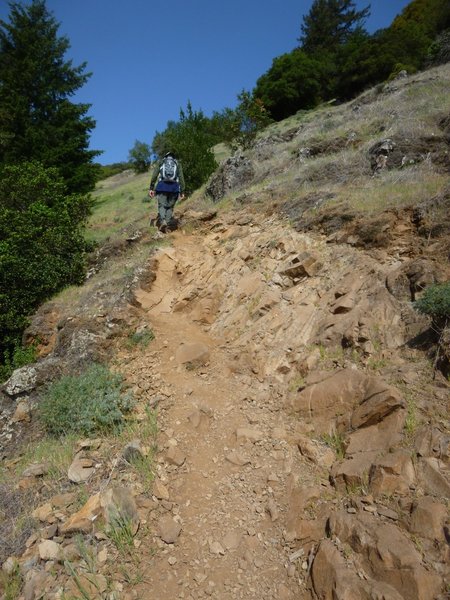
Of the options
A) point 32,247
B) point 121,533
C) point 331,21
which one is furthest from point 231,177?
point 331,21

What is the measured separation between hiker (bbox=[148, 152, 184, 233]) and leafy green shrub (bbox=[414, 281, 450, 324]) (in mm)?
6822

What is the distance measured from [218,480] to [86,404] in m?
2.30

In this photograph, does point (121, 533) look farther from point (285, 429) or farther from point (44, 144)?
point (44, 144)

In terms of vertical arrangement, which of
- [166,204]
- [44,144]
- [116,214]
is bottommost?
[116,214]

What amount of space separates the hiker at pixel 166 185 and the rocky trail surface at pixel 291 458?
13.8 ft

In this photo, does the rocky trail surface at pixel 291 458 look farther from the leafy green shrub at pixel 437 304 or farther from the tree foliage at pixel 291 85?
the tree foliage at pixel 291 85

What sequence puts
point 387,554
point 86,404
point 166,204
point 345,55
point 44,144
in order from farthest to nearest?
point 345,55 → point 44,144 → point 166,204 → point 86,404 → point 387,554

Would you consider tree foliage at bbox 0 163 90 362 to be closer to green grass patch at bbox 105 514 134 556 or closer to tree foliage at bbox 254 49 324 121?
green grass patch at bbox 105 514 134 556

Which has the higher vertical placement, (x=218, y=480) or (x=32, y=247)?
(x=32, y=247)

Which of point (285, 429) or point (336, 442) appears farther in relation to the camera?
point (285, 429)

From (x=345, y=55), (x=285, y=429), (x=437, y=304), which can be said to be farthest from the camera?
(x=345, y=55)

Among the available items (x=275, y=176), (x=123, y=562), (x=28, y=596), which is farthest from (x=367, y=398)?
(x=275, y=176)

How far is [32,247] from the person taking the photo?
9.63 metres

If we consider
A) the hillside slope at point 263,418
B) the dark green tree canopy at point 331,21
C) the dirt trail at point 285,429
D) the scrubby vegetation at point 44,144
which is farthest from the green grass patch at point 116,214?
the dark green tree canopy at point 331,21
